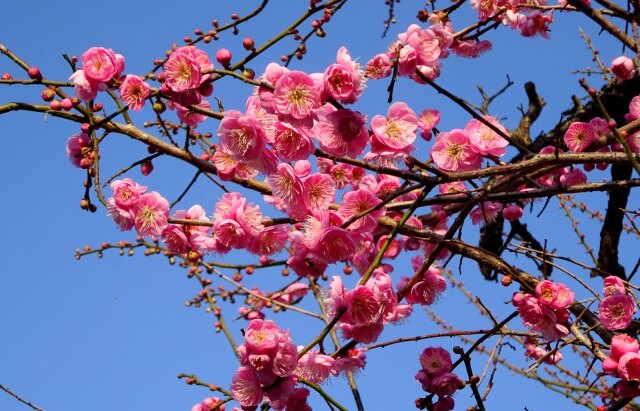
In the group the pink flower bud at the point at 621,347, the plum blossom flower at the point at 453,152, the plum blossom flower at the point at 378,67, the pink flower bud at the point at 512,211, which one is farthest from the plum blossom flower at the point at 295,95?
the pink flower bud at the point at 512,211

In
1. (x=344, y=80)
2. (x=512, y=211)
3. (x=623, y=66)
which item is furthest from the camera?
(x=512, y=211)

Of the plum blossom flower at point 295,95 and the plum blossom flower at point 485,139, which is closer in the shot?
the plum blossom flower at point 295,95

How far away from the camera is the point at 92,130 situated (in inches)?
92.1

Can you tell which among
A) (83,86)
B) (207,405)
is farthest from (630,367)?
(83,86)

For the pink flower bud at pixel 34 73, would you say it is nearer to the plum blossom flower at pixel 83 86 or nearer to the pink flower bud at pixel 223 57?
the plum blossom flower at pixel 83 86

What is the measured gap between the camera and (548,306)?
227 cm

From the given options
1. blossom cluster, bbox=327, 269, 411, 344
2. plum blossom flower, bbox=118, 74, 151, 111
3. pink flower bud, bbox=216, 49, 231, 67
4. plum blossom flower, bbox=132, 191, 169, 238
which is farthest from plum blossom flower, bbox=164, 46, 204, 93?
blossom cluster, bbox=327, 269, 411, 344

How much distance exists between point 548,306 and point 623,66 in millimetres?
1186

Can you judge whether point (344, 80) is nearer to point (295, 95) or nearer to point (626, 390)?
point (295, 95)

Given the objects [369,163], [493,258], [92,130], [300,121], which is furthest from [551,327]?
[92,130]

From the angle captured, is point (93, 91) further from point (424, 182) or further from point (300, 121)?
point (424, 182)

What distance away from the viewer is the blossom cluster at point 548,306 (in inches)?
88.8

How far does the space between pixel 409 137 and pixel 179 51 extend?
764 millimetres

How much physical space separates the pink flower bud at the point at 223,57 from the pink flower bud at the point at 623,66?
168 centimetres
